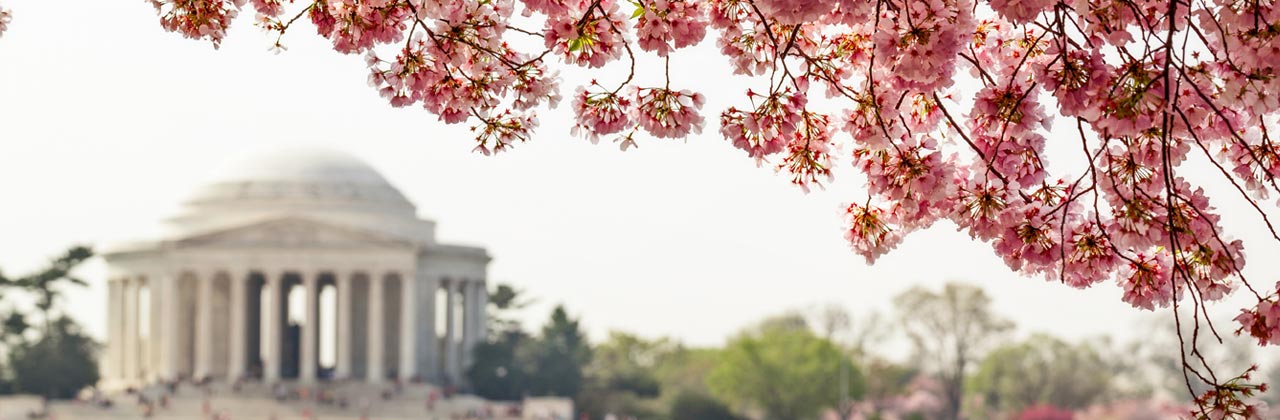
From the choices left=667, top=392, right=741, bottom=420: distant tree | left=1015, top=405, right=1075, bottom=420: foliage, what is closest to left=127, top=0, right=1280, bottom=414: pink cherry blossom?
left=667, top=392, right=741, bottom=420: distant tree

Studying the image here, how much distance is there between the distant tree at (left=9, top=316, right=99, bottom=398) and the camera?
363ft

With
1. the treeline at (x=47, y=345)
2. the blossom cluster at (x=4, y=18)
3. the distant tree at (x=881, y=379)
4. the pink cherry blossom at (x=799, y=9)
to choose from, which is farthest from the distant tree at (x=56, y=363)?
the pink cherry blossom at (x=799, y=9)

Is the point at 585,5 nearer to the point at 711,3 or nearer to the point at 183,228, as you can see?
the point at 711,3

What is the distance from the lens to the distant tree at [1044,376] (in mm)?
140375

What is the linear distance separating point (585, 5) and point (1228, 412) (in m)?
4.85

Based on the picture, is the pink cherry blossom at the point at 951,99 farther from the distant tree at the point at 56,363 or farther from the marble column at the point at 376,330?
the marble column at the point at 376,330

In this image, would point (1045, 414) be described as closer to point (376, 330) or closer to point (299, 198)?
point (376, 330)

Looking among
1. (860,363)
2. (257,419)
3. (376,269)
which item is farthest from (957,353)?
(257,419)

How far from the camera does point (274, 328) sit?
4843 inches

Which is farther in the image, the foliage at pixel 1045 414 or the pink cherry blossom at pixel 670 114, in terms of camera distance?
the foliage at pixel 1045 414

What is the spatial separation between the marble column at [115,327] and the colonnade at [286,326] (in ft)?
0.18

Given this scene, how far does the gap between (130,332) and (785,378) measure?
35.0m

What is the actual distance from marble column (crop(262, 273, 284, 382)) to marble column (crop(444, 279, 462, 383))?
925 cm

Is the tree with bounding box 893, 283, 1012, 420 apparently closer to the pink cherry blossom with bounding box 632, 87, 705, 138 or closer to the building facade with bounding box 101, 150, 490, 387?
the building facade with bounding box 101, 150, 490, 387
